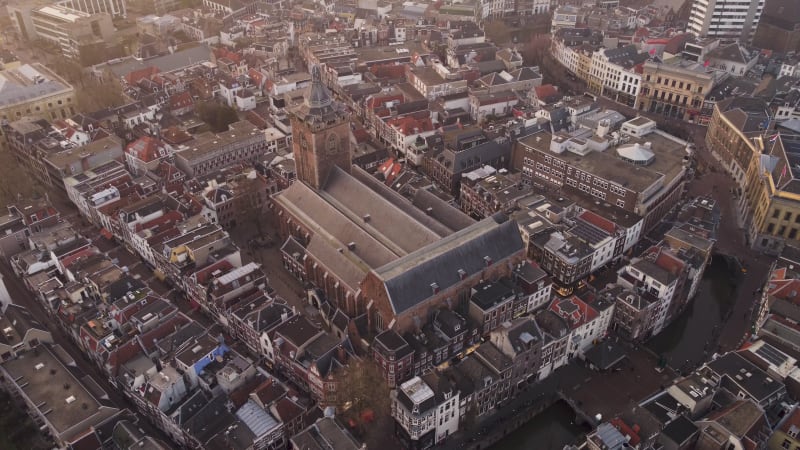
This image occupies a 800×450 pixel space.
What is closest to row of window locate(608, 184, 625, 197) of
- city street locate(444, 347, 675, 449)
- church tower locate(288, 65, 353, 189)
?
city street locate(444, 347, 675, 449)

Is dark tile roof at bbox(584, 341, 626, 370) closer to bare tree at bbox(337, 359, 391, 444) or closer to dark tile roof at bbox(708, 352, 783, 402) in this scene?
dark tile roof at bbox(708, 352, 783, 402)

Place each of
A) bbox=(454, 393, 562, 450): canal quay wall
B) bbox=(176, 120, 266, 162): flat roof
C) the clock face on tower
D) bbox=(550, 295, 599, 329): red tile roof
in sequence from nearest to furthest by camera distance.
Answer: bbox=(454, 393, 562, 450): canal quay wall, bbox=(550, 295, 599, 329): red tile roof, the clock face on tower, bbox=(176, 120, 266, 162): flat roof

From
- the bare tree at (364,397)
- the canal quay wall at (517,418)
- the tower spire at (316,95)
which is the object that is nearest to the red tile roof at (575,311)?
the canal quay wall at (517,418)

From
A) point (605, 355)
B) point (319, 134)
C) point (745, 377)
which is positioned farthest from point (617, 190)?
point (319, 134)

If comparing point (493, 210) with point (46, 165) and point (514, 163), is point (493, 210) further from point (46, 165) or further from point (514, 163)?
point (46, 165)

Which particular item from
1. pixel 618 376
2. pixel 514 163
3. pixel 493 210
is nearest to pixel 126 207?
pixel 493 210

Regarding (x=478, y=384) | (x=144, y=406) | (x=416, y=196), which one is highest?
(x=416, y=196)

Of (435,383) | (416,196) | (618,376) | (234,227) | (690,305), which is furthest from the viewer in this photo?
(234,227)
